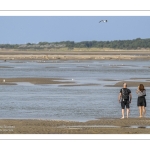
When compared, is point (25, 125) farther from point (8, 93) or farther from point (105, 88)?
point (105, 88)

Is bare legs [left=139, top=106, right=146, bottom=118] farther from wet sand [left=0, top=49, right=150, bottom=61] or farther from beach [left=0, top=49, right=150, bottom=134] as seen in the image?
wet sand [left=0, top=49, right=150, bottom=61]

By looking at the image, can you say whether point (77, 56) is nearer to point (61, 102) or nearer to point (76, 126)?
point (61, 102)

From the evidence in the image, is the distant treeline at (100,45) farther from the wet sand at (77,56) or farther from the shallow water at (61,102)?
the shallow water at (61,102)

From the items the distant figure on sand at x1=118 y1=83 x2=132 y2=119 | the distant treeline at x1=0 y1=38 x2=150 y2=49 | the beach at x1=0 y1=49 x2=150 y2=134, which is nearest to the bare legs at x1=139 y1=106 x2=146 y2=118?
the beach at x1=0 y1=49 x2=150 y2=134

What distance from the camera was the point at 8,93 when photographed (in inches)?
1275

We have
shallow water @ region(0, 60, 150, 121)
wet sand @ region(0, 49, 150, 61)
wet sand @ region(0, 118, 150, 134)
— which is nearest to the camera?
wet sand @ region(0, 118, 150, 134)

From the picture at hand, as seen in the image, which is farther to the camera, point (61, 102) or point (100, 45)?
point (100, 45)

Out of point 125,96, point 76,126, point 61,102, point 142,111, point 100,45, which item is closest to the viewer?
point 76,126

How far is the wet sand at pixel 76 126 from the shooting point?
18203 mm

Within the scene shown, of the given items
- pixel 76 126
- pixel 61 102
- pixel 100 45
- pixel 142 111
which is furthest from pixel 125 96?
pixel 100 45

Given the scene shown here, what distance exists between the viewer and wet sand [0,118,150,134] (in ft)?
59.7

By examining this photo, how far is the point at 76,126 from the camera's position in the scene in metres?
19.7
